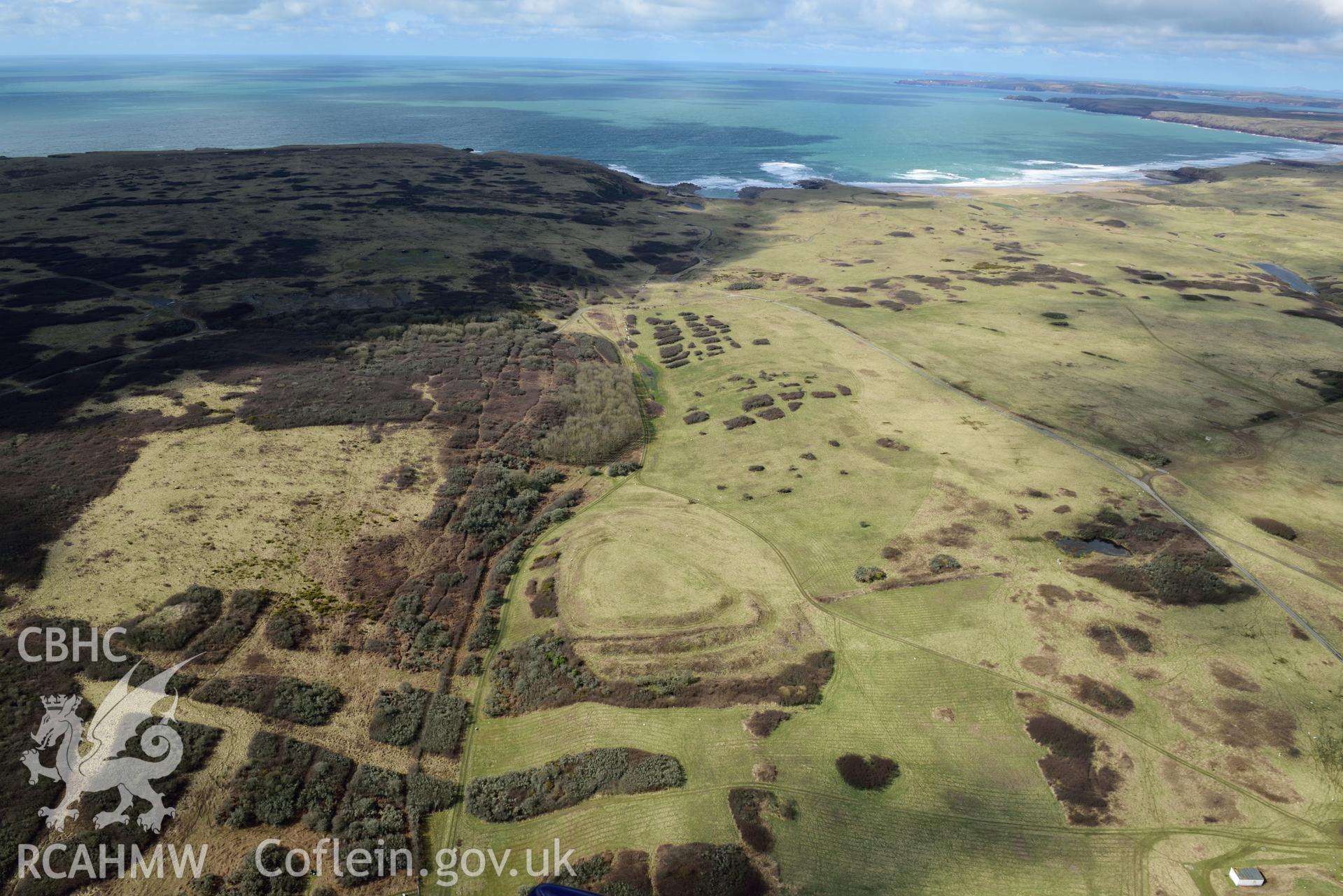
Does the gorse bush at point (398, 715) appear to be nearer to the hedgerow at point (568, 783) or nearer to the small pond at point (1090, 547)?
the hedgerow at point (568, 783)

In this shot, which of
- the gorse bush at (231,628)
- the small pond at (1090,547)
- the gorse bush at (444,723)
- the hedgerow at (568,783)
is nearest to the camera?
the hedgerow at (568,783)

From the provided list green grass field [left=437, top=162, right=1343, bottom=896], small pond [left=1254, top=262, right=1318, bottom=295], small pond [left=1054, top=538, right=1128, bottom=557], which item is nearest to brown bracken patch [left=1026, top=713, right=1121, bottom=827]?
green grass field [left=437, top=162, right=1343, bottom=896]

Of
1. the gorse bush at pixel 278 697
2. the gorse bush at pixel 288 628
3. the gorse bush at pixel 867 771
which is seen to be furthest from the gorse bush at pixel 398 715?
the gorse bush at pixel 867 771

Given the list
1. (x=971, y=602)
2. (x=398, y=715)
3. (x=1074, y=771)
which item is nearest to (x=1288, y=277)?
(x=971, y=602)

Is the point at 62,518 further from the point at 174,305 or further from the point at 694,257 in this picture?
the point at 694,257

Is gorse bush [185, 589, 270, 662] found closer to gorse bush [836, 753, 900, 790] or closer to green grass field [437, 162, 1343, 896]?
green grass field [437, 162, 1343, 896]

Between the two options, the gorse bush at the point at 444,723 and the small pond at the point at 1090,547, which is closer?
the gorse bush at the point at 444,723

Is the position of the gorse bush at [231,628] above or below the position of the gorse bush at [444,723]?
above

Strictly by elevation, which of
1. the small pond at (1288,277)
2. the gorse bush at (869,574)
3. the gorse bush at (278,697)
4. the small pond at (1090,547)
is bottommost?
the gorse bush at (278,697)
